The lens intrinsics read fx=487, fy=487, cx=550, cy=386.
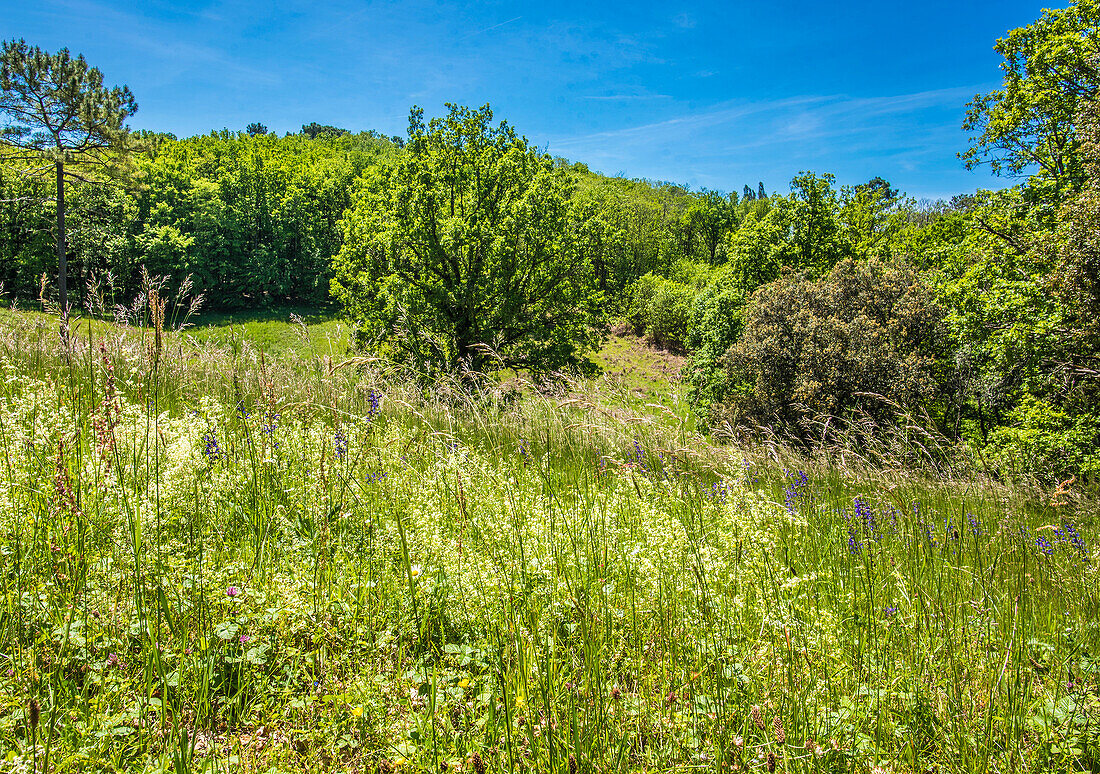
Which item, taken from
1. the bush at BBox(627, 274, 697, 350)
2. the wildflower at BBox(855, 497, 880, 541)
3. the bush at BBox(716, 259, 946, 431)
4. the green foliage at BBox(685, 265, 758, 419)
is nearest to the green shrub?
the green foliage at BBox(685, 265, 758, 419)

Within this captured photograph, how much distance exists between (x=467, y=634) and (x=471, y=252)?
1701cm

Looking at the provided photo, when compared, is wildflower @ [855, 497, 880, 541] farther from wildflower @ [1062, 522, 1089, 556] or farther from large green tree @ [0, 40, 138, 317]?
large green tree @ [0, 40, 138, 317]

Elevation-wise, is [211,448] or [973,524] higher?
[211,448]

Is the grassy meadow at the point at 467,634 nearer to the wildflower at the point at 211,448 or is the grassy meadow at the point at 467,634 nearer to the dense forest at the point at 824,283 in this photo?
the wildflower at the point at 211,448

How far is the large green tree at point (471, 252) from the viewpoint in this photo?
56.5ft

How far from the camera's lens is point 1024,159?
14312 mm

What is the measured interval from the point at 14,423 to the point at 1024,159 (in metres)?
21.7

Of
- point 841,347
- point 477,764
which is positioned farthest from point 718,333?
point 477,764

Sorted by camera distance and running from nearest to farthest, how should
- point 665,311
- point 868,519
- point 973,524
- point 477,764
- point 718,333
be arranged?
1. point 477,764
2. point 868,519
3. point 973,524
4. point 718,333
5. point 665,311

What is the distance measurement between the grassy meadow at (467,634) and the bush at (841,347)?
490 inches

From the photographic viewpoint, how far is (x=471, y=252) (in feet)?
58.5

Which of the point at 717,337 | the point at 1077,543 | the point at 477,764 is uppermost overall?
the point at 717,337

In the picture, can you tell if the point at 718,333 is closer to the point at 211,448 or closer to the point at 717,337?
the point at 717,337

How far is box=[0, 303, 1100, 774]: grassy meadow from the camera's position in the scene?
1.62 meters
